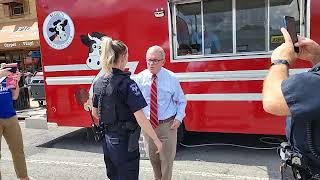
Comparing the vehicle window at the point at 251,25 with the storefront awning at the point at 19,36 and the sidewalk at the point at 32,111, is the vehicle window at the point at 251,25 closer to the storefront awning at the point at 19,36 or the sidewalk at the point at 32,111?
the sidewalk at the point at 32,111

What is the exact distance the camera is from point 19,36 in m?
20.0

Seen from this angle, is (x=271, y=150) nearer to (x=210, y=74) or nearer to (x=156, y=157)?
(x=210, y=74)

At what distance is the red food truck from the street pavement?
1.53 ft

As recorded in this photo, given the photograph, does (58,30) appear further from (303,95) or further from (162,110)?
(303,95)

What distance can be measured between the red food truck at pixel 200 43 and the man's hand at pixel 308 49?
11.1 ft

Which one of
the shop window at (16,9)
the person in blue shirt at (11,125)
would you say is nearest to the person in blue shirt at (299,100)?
the person in blue shirt at (11,125)

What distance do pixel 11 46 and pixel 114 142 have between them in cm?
1861

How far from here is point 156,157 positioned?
13.2 ft

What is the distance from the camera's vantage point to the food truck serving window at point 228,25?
5.24m

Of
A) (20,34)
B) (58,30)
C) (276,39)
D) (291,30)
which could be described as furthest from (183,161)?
(20,34)

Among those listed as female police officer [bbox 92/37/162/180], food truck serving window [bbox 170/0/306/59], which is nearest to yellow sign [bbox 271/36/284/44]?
food truck serving window [bbox 170/0/306/59]

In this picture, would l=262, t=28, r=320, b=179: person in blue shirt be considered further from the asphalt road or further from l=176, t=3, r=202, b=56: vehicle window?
l=176, t=3, r=202, b=56: vehicle window

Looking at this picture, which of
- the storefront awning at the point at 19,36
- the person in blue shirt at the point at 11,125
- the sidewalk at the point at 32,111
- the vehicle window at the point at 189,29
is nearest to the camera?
the person in blue shirt at the point at 11,125

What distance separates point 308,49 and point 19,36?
20189 millimetres
